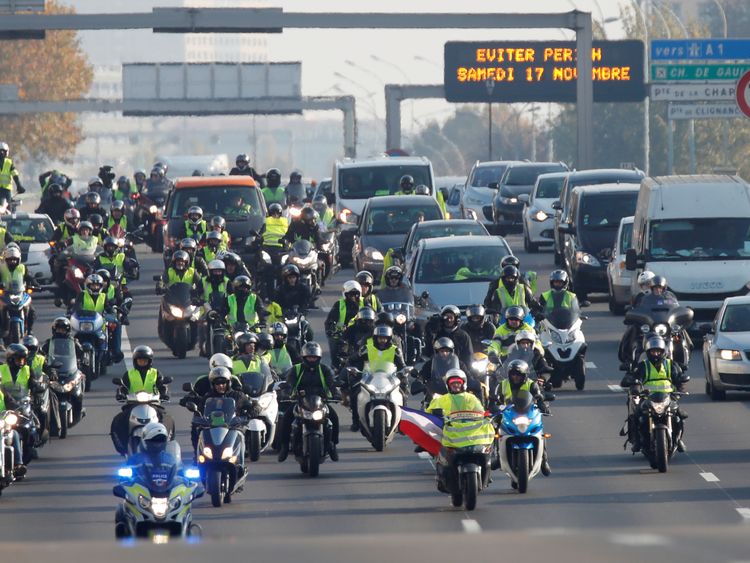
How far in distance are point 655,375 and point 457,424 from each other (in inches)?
127

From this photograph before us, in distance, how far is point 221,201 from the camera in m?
37.8

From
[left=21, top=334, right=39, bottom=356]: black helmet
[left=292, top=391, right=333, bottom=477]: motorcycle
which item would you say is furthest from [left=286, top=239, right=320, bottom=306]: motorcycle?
[left=292, top=391, right=333, bottom=477]: motorcycle

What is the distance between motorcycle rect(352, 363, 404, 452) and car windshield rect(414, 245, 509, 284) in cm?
871

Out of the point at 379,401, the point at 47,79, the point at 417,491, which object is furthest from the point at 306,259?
the point at 47,79

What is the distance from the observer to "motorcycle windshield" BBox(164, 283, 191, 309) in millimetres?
29906

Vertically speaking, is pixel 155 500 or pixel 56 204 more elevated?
pixel 56 204

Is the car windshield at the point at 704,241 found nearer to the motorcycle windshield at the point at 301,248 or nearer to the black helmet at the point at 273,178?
the motorcycle windshield at the point at 301,248

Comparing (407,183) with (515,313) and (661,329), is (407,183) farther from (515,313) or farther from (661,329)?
(661,329)

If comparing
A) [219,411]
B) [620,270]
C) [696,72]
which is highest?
[696,72]

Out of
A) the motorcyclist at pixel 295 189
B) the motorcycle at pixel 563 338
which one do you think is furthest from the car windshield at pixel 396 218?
the motorcycle at pixel 563 338

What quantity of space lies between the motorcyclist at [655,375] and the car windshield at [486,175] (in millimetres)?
30967

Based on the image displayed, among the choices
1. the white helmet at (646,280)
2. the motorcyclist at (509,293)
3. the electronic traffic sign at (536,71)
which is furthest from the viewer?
the electronic traffic sign at (536,71)

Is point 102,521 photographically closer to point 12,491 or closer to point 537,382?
point 12,491

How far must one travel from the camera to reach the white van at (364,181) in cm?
4109
